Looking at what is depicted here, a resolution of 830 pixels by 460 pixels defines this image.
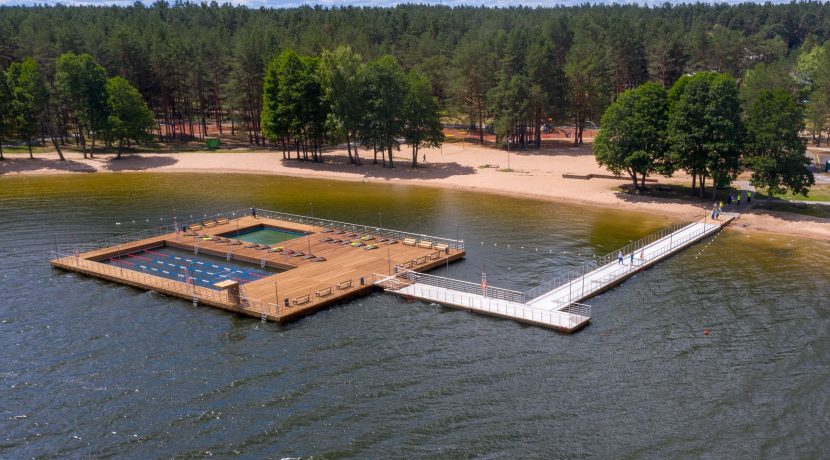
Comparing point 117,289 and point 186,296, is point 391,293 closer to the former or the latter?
point 186,296

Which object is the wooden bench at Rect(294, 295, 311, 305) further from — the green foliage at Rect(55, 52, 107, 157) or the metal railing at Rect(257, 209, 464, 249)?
the green foliage at Rect(55, 52, 107, 157)

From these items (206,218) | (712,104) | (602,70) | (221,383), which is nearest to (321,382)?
(221,383)

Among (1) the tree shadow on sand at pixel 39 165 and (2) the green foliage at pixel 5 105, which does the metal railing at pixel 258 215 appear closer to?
(1) the tree shadow on sand at pixel 39 165

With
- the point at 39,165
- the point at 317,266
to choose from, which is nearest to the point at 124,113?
the point at 39,165

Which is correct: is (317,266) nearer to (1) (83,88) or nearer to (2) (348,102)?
(2) (348,102)

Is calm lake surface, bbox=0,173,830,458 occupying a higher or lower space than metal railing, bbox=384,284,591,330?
lower

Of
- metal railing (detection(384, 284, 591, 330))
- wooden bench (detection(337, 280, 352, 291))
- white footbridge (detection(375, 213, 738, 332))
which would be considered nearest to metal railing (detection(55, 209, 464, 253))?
white footbridge (detection(375, 213, 738, 332))

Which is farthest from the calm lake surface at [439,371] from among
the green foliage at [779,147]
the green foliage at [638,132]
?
the green foliage at [638,132]

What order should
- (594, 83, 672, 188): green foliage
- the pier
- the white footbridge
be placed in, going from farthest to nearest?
(594, 83, 672, 188): green foliage → the pier → the white footbridge
